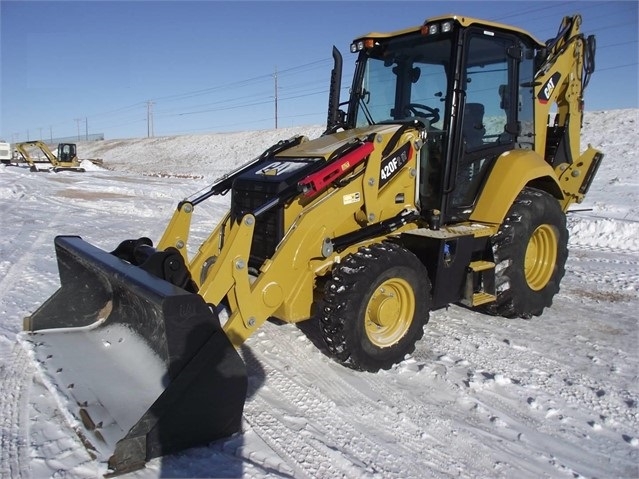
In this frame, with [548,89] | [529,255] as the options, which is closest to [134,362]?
[529,255]

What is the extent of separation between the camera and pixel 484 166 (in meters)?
4.85

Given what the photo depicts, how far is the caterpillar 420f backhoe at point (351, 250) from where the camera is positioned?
111 inches

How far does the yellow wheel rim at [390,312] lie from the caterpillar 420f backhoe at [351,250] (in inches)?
0.5

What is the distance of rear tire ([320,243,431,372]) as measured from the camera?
3.61 meters

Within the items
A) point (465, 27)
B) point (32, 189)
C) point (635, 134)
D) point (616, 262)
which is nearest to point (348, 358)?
point (465, 27)

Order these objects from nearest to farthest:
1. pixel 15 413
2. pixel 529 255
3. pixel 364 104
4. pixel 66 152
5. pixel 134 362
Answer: pixel 15 413
pixel 134 362
pixel 364 104
pixel 529 255
pixel 66 152

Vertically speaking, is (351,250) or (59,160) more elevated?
(59,160)

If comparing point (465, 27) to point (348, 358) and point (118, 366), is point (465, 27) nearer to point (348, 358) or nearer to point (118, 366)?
point (348, 358)

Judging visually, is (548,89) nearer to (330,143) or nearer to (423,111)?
(423,111)

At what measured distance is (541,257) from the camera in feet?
17.9

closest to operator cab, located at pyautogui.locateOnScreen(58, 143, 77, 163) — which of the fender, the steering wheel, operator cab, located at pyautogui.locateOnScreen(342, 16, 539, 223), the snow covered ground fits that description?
the snow covered ground

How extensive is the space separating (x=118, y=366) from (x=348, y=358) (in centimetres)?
158

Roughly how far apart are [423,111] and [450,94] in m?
0.39

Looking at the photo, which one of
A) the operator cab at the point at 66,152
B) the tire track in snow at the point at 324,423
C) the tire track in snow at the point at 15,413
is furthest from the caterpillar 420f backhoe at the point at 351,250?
the operator cab at the point at 66,152
